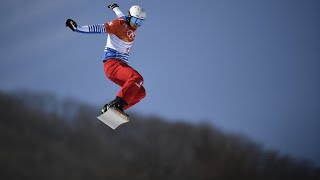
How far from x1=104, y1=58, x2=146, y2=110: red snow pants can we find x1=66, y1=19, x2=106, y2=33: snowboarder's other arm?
3.06ft

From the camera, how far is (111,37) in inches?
485

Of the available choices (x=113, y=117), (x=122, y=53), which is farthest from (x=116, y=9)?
(x=113, y=117)

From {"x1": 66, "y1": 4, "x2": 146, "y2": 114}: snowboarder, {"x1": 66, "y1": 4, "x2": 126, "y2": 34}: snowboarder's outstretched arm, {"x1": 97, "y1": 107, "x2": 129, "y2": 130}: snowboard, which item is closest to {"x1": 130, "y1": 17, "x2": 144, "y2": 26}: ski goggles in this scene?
{"x1": 66, "y1": 4, "x2": 146, "y2": 114}: snowboarder

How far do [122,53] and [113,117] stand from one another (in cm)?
169

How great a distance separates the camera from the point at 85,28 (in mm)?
11344

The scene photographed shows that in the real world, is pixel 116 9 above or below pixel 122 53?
above

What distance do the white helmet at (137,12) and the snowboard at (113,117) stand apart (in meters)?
2.03

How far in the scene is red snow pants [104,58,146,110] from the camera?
11688 millimetres

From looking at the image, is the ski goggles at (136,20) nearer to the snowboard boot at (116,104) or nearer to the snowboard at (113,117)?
the snowboard boot at (116,104)

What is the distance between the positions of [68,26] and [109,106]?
1.77m

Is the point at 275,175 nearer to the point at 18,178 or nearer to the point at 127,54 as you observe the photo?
the point at 18,178

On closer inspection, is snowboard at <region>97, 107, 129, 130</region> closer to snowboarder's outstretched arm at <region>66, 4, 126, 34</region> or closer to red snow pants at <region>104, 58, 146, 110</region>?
red snow pants at <region>104, 58, 146, 110</region>

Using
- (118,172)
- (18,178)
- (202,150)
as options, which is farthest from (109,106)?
(202,150)

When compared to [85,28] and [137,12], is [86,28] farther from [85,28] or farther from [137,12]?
[137,12]
